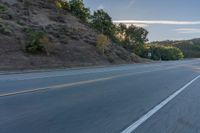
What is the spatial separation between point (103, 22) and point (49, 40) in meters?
37.5

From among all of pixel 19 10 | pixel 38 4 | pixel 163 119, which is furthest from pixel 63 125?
pixel 38 4

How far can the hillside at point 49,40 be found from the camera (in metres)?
42.1

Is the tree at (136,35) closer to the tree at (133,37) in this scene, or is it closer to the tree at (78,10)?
the tree at (133,37)

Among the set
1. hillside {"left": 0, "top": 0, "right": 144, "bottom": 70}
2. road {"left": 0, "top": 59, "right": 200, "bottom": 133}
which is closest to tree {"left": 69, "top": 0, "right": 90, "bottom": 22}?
hillside {"left": 0, "top": 0, "right": 144, "bottom": 70}

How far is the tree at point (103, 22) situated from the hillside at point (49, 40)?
11.9 meters

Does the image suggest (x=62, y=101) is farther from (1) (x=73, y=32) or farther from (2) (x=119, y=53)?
(2) (x=119, y=53)

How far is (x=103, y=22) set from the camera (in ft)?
291

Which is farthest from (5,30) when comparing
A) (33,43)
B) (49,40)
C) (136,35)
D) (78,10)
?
(136,35)

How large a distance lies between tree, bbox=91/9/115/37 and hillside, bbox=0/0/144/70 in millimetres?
11926

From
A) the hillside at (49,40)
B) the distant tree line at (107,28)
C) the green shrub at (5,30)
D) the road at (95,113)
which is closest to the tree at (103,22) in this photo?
the distant tree line at (107,28)

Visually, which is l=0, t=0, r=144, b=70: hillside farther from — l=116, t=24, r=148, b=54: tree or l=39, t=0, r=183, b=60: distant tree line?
l=116, t=24, r=148, b=54: tree

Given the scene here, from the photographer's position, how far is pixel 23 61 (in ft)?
132

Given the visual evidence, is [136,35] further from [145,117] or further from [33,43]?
[145,117]

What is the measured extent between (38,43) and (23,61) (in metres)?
7.08
